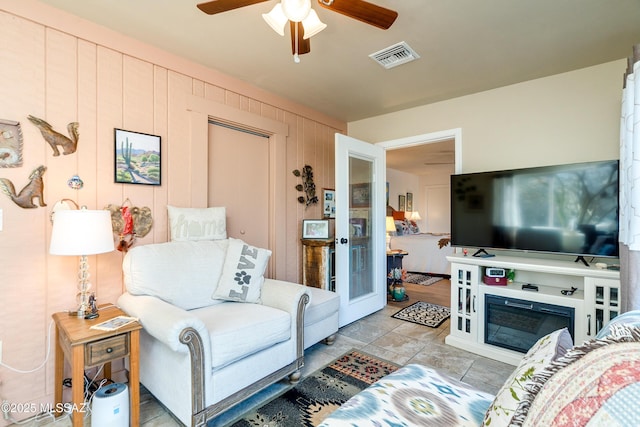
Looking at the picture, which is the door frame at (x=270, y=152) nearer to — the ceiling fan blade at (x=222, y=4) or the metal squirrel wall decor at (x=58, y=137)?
the metal squirrel wall decor at (x=58, y=137)

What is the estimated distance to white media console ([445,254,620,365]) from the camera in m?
2.11

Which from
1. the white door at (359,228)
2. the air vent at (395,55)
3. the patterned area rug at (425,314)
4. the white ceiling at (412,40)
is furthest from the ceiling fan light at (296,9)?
the patterned area rug at (425,314)

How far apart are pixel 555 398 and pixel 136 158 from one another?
260 centimetres

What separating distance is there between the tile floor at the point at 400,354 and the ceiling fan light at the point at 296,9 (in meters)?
2.31

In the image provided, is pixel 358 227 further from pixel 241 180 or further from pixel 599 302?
pixel 599 302

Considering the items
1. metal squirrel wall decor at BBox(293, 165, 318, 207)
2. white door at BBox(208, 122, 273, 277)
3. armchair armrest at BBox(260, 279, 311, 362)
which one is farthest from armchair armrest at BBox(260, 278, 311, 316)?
metal squirrel wall decor at BBox(293, 165, 318, 207)

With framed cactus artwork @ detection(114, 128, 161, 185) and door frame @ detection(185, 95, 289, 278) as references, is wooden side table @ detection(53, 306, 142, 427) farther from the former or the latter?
door frame @ detection(185, 95, 289, 278)

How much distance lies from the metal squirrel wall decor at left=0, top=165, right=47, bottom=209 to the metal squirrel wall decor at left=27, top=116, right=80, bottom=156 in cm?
16

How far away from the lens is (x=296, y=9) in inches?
56.5

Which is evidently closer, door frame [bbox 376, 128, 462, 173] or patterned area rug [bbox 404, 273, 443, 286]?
door frame [bbox 376, 128, 462, 173]

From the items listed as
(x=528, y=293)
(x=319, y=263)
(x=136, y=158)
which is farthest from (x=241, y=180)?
(x=528, y=293)

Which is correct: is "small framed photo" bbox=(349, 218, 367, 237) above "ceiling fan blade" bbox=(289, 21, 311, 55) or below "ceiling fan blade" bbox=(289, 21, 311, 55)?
below

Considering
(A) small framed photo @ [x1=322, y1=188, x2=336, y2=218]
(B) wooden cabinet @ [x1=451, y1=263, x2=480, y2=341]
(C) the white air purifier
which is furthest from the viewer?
(A) small framed photo @ [x1=322, y1=188, x2=336, y2=218]

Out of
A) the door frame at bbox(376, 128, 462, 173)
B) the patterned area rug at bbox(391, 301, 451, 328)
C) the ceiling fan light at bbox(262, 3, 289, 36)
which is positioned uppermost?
the ceiling fan light at bbox(262, 3, 289, 36)
